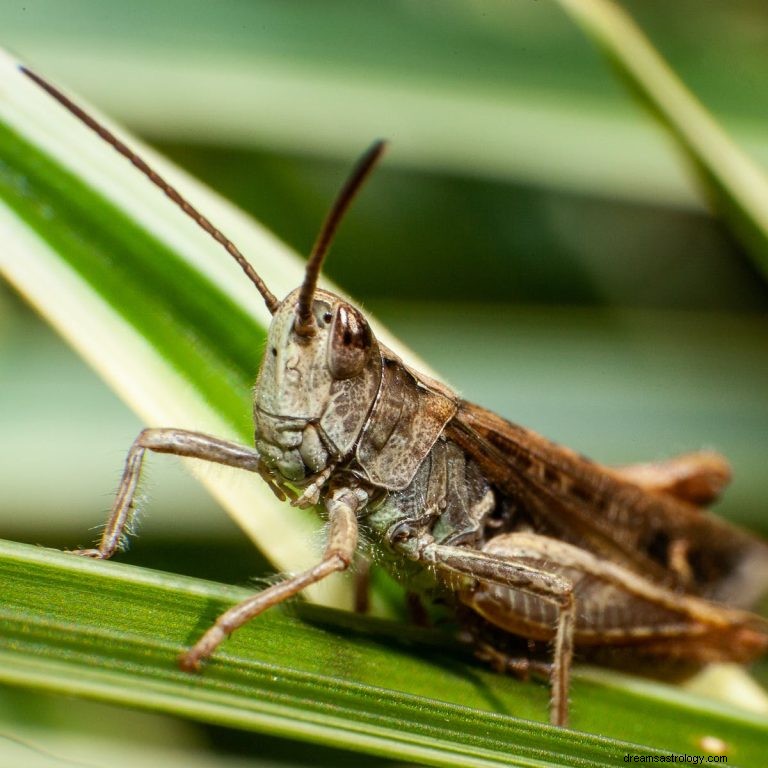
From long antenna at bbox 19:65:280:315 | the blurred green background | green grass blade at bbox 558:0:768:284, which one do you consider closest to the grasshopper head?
long antenna at bbox 19:65:280:315

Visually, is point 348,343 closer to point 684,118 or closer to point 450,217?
point 684,118

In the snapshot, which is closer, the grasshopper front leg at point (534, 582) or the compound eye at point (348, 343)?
the compound eye at point (348, 343)

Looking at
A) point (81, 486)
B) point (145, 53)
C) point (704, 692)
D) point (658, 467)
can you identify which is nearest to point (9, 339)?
point (81, 486)

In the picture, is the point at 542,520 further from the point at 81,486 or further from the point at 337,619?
the point at 81,486

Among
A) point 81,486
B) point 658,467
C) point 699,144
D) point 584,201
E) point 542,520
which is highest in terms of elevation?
point 584,201

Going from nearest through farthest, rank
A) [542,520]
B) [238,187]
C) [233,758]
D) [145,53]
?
[542,520] < [233,758] < [145,53] < [238,187]

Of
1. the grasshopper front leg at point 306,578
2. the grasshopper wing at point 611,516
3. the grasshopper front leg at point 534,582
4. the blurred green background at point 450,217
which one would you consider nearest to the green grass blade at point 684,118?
the blurred green background at point 450,217

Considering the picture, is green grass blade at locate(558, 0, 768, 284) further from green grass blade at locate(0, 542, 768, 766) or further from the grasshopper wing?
green grass blade at locate(0, 542, 768, 766)

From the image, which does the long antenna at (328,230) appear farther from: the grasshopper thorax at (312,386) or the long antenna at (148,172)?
the long antenna at (148,172)
